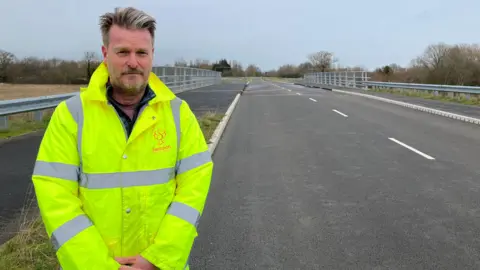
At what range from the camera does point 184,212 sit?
2301mm

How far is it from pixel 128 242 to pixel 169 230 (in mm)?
240

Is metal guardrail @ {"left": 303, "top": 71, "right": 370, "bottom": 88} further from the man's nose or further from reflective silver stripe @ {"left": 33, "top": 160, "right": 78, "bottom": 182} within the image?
reflective silver stripe @ {"left": 33, "top": 160, "right": 78, "bottom": 182}

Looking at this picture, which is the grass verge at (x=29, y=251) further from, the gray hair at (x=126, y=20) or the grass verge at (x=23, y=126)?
the grass verge at (x=23, y=126)

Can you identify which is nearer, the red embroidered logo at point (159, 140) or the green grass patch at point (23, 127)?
the red embroidered logo at point (159, 140)

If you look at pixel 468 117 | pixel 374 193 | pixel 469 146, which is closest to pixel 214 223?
pixel 374 193

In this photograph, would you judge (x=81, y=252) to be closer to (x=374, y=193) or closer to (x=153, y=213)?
(x=153, y=213)

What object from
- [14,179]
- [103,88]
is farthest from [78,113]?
[14,179]

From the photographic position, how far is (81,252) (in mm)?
2076

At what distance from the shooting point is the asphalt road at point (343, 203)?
13.9 feet

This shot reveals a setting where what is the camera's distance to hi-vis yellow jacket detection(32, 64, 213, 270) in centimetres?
211

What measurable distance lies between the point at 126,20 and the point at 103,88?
0.37 meters

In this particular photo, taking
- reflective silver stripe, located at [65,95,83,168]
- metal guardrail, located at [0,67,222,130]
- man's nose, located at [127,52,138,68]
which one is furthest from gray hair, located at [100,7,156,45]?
metal guardrail, located at [0,67,222,130]

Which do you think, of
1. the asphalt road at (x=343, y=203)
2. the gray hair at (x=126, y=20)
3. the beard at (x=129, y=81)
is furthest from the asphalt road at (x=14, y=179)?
the gray hair at (x=126, y=20)

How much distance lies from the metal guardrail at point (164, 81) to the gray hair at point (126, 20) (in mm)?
1139
